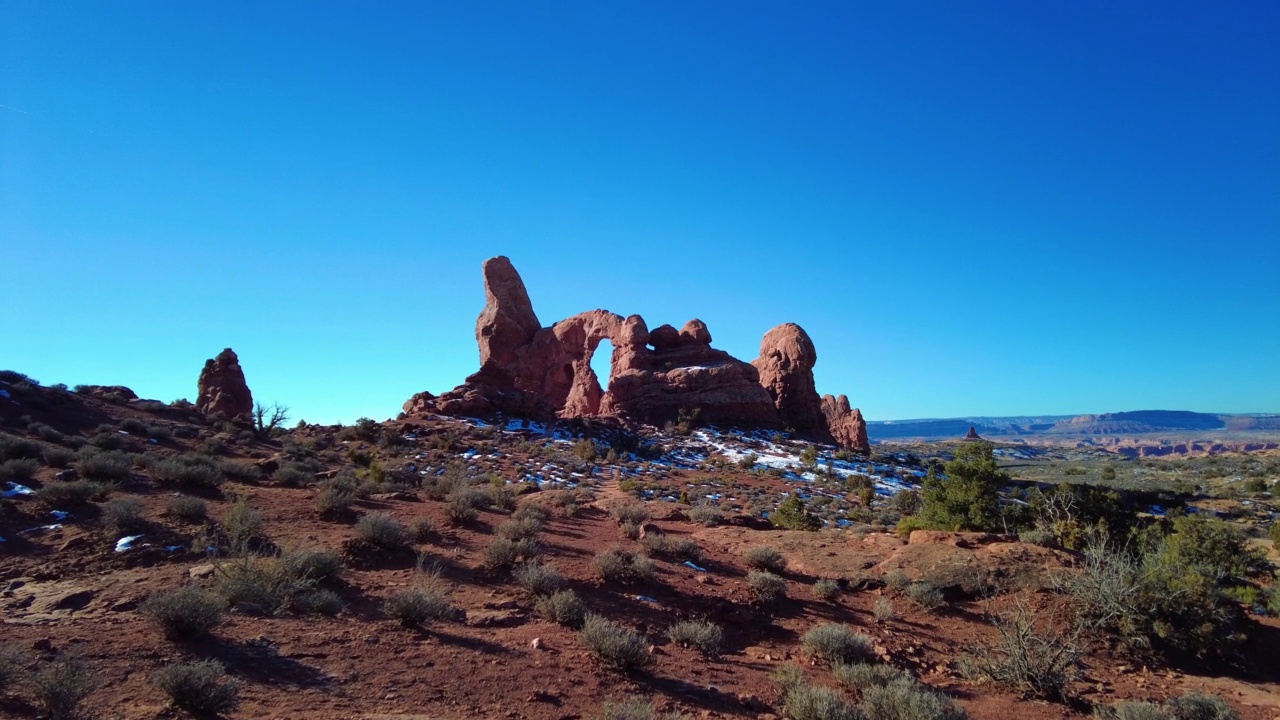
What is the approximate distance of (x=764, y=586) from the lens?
10172mm

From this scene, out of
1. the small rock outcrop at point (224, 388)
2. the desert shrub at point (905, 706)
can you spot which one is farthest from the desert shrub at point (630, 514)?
the small rock outcrop at point (224, 388)

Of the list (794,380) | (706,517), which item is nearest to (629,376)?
(794,380)

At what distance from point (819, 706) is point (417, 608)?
450 centimetres

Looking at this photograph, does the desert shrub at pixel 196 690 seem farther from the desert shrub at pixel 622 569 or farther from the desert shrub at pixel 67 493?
the desert shrub at pixel 67 493

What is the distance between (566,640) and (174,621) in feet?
13.0

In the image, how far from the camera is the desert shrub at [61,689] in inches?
170

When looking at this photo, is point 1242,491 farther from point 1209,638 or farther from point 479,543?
point 479,543

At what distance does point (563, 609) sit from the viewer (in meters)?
8.00

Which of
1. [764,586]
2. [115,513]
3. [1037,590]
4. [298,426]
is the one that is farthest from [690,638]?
[298,426]

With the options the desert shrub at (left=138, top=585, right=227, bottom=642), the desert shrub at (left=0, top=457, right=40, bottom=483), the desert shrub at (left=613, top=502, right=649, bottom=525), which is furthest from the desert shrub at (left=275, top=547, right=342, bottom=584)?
the desert shrub at (left=0, top=457, right=40, bottom=483)

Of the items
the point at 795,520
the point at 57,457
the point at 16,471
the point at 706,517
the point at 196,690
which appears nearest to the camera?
the point at 196,690

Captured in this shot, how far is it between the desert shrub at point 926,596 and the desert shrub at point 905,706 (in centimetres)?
440

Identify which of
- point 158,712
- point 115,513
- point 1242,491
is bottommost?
point 1242,491

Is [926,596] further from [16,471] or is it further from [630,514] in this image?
[16,471]
